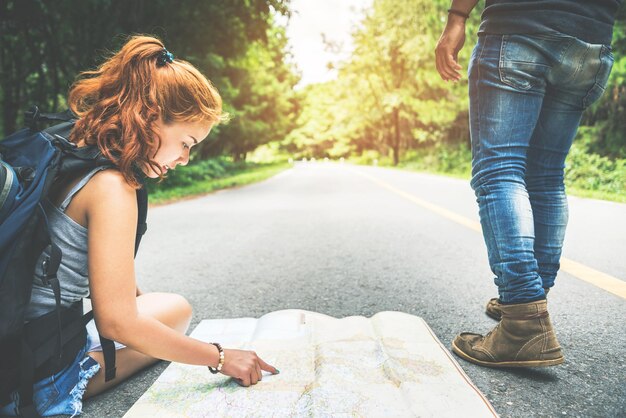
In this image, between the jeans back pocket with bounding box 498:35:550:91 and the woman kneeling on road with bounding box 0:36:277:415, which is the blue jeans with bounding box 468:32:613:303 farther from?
the woman kneeling on road with bounding box 0:36:277:415

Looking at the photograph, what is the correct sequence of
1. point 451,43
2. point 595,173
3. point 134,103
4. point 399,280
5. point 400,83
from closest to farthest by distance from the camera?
point 134,103 < point 451,43 < point 399,280 < point 595,173 < point 400,83

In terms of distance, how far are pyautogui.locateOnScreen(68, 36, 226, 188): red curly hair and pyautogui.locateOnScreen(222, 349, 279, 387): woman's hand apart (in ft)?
2.10

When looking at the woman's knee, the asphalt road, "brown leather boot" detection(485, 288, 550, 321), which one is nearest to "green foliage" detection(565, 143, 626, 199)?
the asphalt road

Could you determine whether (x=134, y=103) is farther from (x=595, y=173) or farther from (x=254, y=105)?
(x=254, y=105)

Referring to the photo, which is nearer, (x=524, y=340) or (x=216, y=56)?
(x=524, y=340)

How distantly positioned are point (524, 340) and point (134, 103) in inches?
61.8

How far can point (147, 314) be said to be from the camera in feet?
5.81

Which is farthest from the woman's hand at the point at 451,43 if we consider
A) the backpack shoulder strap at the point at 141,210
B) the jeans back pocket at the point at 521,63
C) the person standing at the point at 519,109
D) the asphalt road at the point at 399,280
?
the backpack shoulder strap at the point at 141,210

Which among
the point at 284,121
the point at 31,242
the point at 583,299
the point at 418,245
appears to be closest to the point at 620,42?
the point at 418,245

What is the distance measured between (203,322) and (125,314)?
0.94 m

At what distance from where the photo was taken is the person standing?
1654 millimetres

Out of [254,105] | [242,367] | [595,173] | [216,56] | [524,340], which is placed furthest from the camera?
[254,105]

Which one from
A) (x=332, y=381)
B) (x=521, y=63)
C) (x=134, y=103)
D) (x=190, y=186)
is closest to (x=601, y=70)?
(x=521, y=63)

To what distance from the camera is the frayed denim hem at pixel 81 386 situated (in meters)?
1.45
